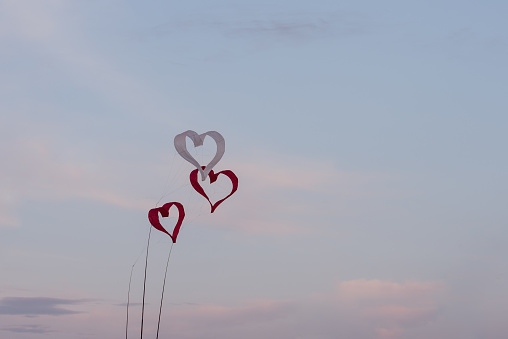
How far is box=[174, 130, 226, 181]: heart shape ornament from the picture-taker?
2280 inches

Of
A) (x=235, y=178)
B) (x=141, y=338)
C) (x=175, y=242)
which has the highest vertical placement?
(x=235, y=178)

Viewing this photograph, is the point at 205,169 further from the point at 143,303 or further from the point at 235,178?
the point at 143,303

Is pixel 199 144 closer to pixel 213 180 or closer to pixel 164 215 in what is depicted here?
pixel 213 180

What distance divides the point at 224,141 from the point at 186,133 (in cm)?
317

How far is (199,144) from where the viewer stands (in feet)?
192

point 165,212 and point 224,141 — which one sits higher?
point 224,141

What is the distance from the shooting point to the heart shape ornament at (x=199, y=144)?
190ft

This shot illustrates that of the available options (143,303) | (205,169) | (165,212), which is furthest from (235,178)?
(143,303)

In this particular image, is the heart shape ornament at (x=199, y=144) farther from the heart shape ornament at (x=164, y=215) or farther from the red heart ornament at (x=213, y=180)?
the heart shape ornament at (x=164, y=215)

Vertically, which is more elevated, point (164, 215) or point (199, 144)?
point (199, 144)

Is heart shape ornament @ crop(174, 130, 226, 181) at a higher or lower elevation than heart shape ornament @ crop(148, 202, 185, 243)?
higher

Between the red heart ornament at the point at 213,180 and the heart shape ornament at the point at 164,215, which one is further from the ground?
the red heart ornament at the point at 213,180

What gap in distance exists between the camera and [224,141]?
194 ft

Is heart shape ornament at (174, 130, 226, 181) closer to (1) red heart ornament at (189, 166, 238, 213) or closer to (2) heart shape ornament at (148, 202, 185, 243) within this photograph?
(1) red heart ornament at (189, 166, 238, 213)
